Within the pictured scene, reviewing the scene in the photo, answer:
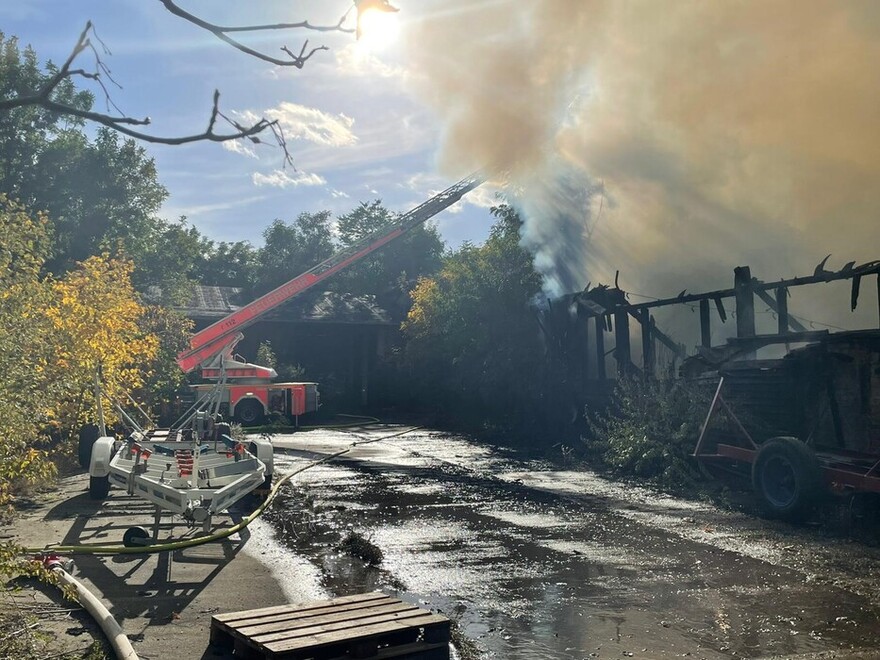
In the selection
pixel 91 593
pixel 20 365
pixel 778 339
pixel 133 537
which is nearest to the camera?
pixel 91 593

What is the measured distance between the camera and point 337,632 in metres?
5.16

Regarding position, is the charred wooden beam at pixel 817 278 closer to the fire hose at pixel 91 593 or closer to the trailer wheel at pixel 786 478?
the trailer wheel at pixel 786 478

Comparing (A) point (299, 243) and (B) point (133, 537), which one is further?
(A) point (299, 243)

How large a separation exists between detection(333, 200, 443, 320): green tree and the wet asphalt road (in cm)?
3828

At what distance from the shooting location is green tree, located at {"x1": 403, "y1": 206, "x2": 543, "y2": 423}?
27797 mm

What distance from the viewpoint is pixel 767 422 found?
44.7 ft

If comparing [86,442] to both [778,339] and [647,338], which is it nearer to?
[778,339]

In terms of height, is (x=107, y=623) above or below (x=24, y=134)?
below

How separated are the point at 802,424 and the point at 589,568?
21.5 feet

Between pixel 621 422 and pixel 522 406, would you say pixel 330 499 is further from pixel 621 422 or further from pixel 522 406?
pixel 522 406

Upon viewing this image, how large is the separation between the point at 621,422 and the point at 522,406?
8.09 m

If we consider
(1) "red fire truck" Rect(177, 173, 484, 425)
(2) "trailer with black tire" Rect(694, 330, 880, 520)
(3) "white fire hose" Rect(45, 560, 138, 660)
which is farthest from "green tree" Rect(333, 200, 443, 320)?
(3) "white fire hose" Rect(45, 560, 138, 660)

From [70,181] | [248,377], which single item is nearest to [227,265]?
[70,181]

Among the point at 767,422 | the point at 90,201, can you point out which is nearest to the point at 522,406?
the point at 767,422
